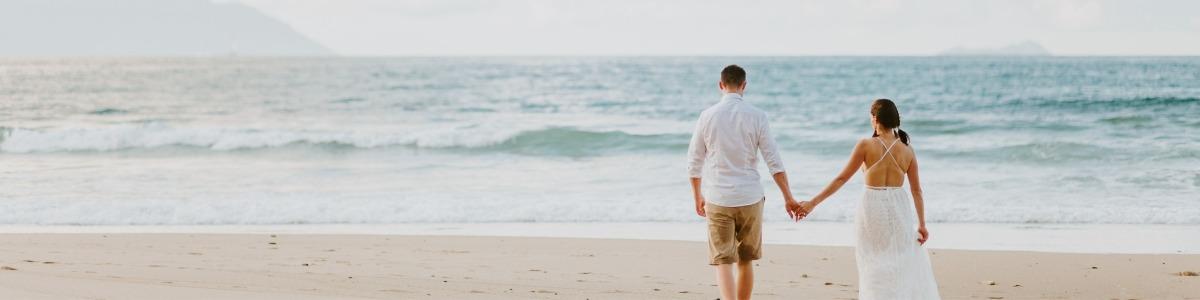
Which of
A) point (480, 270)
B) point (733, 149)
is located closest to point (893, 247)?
point (733, 149)

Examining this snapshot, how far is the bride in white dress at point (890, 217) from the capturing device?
4625 millimetres

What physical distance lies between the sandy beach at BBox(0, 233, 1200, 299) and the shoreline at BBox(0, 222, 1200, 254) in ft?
1.61

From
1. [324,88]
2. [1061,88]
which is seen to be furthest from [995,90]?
Answer: [324,88]

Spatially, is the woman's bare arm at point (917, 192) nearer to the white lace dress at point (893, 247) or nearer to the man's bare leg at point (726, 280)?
the white lace dress at point (893, 247)

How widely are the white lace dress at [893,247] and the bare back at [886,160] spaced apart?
2 cm

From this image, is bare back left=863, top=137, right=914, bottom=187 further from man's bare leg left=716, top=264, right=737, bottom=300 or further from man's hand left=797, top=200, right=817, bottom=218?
man's bare leg left=716, top=264, right=737, bottom=300

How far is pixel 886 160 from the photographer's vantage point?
4.62m

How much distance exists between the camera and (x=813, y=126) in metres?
23.7

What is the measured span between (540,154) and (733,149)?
45.9ft

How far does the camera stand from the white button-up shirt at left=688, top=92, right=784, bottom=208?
15.9ft

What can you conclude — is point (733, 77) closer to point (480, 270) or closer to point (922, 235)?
point (922, 235)

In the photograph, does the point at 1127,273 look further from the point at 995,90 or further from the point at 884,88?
the point at 884,88

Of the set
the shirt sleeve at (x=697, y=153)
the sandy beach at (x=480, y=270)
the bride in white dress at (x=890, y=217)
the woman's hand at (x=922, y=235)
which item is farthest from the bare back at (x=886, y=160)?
the sandy beach at (x=480, y=270)

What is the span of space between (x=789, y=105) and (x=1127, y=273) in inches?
965
